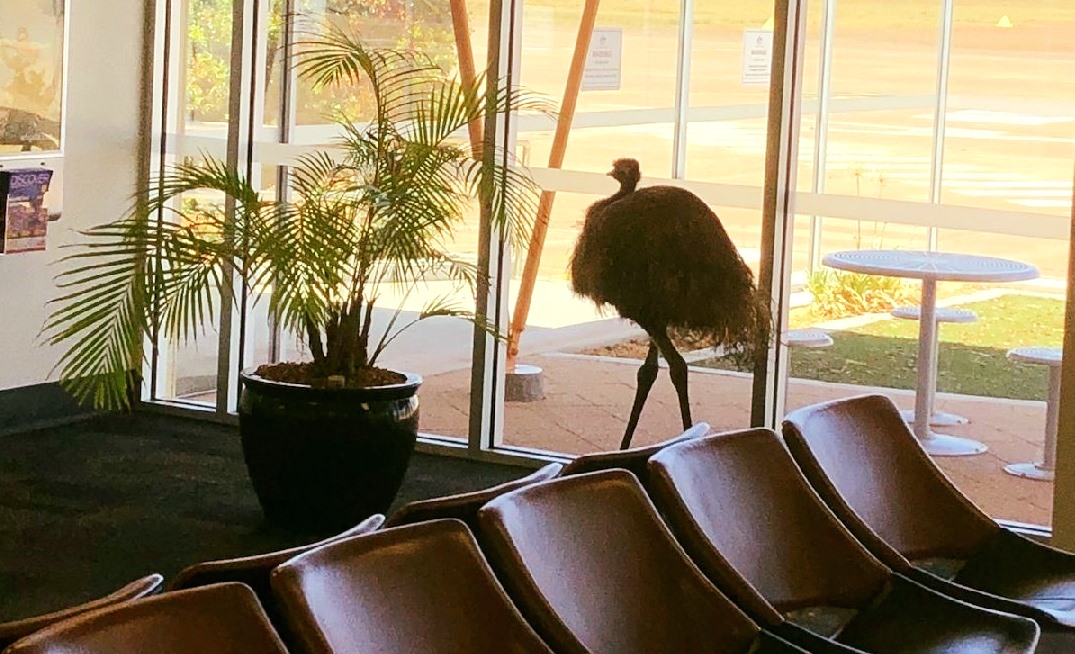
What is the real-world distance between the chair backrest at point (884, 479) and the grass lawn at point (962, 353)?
6.72 ft

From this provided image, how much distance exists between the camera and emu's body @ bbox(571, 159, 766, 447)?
490 cm

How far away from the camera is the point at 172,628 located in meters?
1.90

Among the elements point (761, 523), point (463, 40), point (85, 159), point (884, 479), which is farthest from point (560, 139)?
point (761, 523)

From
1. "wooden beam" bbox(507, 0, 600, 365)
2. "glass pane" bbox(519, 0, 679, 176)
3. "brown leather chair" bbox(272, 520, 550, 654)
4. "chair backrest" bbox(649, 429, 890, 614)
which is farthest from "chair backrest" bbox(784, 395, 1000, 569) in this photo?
"wooden beam" bbox(507, 0, 600, 365)

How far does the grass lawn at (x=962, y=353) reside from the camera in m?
5.35

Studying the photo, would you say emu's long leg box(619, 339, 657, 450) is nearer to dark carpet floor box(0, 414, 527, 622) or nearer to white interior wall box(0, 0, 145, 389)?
dark carpet floor box(0, 414, 527, 622)

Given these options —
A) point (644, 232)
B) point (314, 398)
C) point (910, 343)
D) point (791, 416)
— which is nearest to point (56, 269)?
point (314, 398)

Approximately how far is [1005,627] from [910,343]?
2.90 m

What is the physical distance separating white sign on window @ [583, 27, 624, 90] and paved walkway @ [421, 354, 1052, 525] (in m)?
1.10

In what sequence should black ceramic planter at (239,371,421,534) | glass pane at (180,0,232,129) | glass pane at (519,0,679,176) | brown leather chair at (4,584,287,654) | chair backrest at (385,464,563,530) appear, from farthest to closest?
1. glass pane at (180,0,232,129)
2. glass pane at (519,0,679,176)
3. black ceramic planter at (239,371,421,534)
4. chair backrest at (385,464,563,530)
5. brown leather chair at (4,584,287,654)

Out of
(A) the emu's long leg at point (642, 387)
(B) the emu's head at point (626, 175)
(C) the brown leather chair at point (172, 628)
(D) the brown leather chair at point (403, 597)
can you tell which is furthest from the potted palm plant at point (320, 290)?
(C) the brown leather chair at point (172, 628)

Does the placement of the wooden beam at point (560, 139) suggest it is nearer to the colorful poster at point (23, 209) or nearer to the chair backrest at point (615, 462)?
the colorful poster at point (23, 209)

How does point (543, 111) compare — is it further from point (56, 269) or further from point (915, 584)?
point (915, 584)

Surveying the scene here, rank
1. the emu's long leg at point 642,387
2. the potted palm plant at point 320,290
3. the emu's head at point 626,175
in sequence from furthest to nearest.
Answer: the emu's long leg at point 642,387
the emu's head at point 626,175
the potted palm plant at point 320,290
